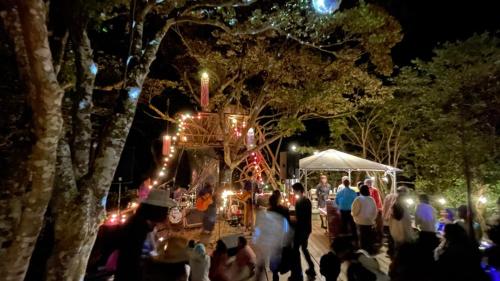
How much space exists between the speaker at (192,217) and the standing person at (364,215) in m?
5.87

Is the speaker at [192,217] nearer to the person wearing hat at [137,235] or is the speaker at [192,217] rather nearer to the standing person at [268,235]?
the standing person at [268,235]

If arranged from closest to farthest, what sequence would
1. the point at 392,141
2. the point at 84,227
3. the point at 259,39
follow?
the point at 84,227, the point at 259,39, the point at 392,141

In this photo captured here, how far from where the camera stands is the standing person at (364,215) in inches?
297

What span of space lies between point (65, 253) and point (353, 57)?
11.4 m

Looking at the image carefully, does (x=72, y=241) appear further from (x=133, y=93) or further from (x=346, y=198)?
(x=346, y=198)

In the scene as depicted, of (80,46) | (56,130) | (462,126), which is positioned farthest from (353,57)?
(56,130)

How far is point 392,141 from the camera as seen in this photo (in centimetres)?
2002

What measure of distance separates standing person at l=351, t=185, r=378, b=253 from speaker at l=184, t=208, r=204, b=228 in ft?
19.3

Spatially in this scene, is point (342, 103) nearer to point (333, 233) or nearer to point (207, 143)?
point (207, 143)

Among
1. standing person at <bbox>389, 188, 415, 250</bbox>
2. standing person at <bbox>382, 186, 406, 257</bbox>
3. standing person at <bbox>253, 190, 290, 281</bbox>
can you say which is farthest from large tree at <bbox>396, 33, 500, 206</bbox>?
standing person at <bbox>253, 190, 290, 281</bbox>

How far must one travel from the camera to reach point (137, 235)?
305 cm

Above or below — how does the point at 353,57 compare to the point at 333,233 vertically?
above

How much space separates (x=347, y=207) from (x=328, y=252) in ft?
12.2

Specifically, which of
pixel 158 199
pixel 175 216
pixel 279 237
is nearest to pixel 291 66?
pixel 175 216
